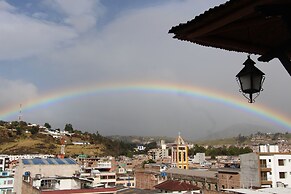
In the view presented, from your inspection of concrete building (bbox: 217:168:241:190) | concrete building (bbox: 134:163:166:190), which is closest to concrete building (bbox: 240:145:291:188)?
concrete building (bbox: 217:168:241:190)

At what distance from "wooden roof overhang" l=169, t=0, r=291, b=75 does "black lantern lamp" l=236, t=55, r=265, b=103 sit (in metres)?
0.27

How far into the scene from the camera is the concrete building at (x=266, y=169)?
40.4 metres

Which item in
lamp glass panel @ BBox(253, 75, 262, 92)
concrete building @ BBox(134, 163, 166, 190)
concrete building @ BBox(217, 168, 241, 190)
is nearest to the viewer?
→ lamp glass panel @ BBox(253, 75, 262, 92)

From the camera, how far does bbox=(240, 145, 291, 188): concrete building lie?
40.4 m

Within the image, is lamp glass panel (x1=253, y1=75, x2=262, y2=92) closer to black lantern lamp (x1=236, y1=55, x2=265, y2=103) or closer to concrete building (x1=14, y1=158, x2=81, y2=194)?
black lantern lamp (x1=236, y1=55, x2=265, y2=103)

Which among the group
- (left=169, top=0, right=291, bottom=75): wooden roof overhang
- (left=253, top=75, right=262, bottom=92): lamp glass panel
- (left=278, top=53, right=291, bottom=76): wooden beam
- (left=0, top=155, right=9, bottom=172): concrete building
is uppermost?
(left=169, top=0, right=291, bottom=75): wooden roof overhang

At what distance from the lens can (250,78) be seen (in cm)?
347

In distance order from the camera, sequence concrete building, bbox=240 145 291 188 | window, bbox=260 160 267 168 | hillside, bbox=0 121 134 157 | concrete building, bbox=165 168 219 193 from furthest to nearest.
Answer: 1. hillside, bbox=0 121 134 157
2. concrete building, bbox=165 168 219 193
3. window, bbox=260 160 267 168
4. concrete building, bbox=240 145 291 188

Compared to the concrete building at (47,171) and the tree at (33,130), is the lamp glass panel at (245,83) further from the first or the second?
the tree at (33,130)

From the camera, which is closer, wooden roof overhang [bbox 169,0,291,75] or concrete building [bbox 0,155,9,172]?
wooden roof overhang [bbox 169,0,291,75]

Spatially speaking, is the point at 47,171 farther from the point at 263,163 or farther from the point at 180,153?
the point at 180,153

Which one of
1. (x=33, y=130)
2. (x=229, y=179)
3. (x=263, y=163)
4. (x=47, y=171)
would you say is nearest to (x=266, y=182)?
(x=263, y=163)

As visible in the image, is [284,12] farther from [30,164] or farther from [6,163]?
[6,163]

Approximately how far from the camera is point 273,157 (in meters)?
41.1
